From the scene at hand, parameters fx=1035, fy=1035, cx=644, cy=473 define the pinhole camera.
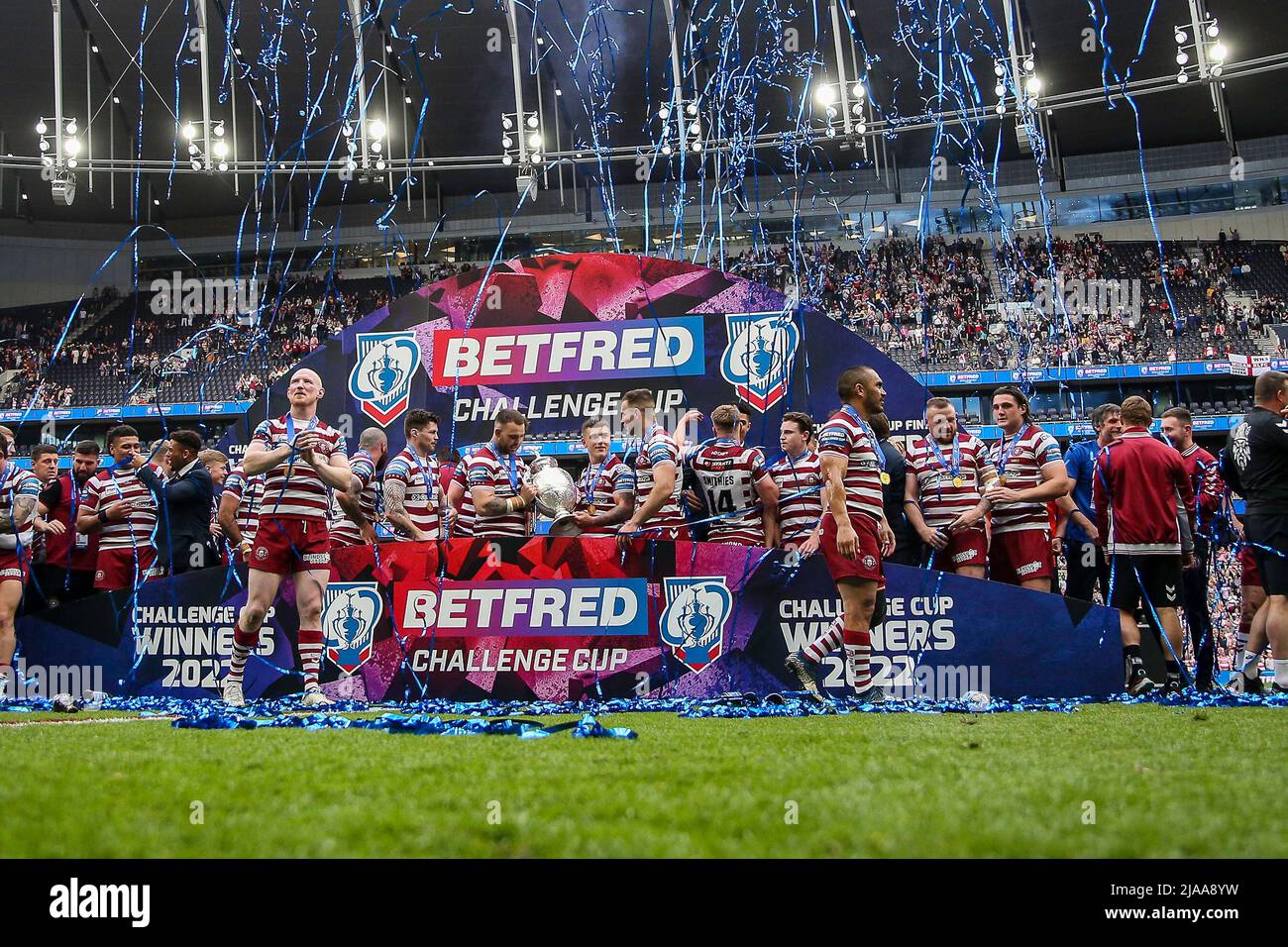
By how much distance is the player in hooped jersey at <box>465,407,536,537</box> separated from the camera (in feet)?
25.9

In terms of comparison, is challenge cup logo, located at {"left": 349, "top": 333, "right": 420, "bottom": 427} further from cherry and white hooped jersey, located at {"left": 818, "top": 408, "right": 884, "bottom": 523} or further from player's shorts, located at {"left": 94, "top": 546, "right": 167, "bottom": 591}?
cherry and white hooped jersey, located at {"left": 818, "top": 408, "right": 884, "bottom": 523}

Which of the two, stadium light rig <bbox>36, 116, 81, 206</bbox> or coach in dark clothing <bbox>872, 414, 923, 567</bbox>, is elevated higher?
stadium light rig <bbox>36, 116, 81, 206</bbox>

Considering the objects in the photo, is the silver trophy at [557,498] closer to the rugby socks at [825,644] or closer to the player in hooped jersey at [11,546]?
the rugby socks at [825,644]

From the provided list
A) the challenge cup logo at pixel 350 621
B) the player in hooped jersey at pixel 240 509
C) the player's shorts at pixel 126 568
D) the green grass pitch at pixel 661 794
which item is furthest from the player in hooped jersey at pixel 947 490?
the player's shorts at pixel 126 568

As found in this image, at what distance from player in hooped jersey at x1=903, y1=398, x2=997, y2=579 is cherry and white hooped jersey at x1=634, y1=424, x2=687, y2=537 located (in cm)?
176

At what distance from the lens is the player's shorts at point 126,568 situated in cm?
874

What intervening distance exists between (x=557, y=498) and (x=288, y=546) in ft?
6.42

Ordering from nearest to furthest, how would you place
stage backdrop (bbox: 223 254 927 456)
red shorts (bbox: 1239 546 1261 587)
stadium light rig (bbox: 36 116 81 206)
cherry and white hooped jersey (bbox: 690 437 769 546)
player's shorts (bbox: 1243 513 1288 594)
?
player's shorts (bbox: 1243 513 1288 594), red shorts (bbox: 1239 546 1261 587), cherry and white hooped jersey (bbox: 690 437 769 546), stage backdrop (bbox: 223 254 927 456), stadium light rig (bbox: 36 116 81 206)

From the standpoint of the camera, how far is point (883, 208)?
112 feet

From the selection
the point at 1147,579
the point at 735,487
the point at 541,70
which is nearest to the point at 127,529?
the point at 735,487

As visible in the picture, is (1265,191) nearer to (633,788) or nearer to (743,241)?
(743,241)

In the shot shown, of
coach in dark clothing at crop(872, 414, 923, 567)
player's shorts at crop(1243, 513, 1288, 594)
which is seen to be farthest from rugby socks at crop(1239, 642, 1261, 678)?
coach in dark clothing at crop(872, 414, 923, 567)
